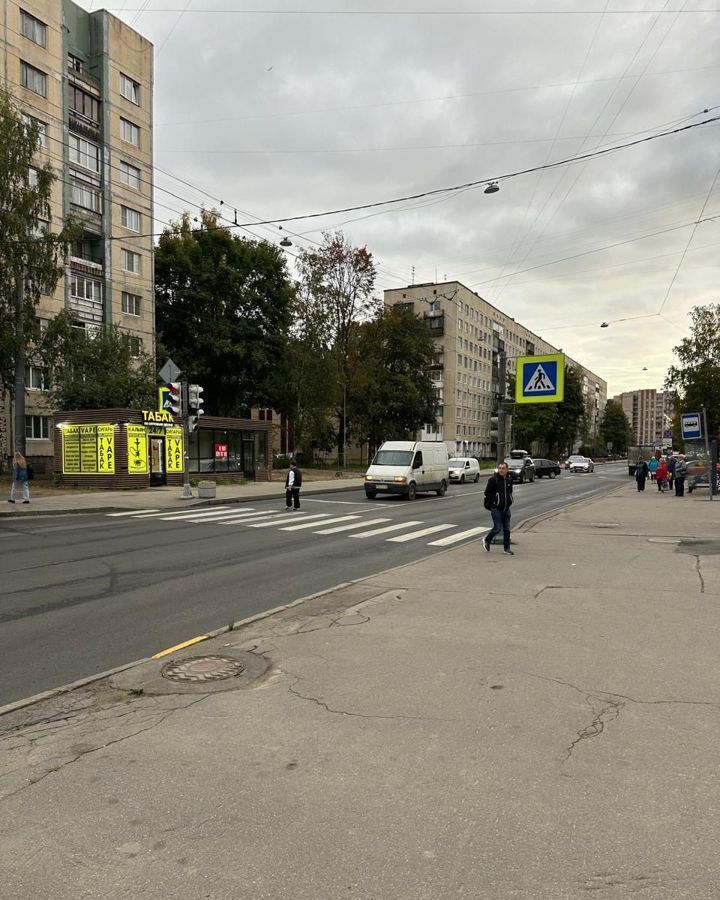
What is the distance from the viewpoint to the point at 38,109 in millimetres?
37625

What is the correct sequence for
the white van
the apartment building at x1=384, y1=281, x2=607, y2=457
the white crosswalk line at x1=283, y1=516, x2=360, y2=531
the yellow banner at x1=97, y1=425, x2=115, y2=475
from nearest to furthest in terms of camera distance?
the white crosswalk line at x1=283, y1=516, x2=360, y2=531 → the white van → the yellow banner at x1=97, y1=425, x2=115, y2=475 → the apartment building at x1=384, y1=281, x2=607, y2=457

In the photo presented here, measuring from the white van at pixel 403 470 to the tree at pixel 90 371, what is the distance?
13039 millimetres

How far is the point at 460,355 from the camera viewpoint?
3573 inches

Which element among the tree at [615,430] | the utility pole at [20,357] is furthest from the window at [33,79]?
the tree at [615,430]

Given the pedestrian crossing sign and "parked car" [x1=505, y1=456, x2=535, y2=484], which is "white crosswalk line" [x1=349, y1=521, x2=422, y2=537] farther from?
"parked car" [x1=505, y1=456, x2=535, y2=484]

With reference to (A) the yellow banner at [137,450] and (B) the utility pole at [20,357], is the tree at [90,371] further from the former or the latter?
(A) the yellow banner at [137,450]

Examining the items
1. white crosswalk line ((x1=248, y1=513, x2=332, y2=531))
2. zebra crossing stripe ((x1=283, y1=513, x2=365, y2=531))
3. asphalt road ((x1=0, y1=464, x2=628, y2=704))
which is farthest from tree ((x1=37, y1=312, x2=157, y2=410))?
zebra crossing stripe ((x1=283, y1=513, x2=365, y2=531))

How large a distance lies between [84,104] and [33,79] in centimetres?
372

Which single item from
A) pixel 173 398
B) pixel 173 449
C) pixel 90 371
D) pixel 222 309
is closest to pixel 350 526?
pixel 173 398

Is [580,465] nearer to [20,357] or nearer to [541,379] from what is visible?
[541,379]

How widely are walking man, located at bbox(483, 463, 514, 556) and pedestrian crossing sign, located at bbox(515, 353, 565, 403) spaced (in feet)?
29.5

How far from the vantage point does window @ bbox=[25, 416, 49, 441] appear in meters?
37.5

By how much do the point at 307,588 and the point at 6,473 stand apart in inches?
1214

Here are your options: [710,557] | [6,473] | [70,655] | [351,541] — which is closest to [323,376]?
[6,473]
